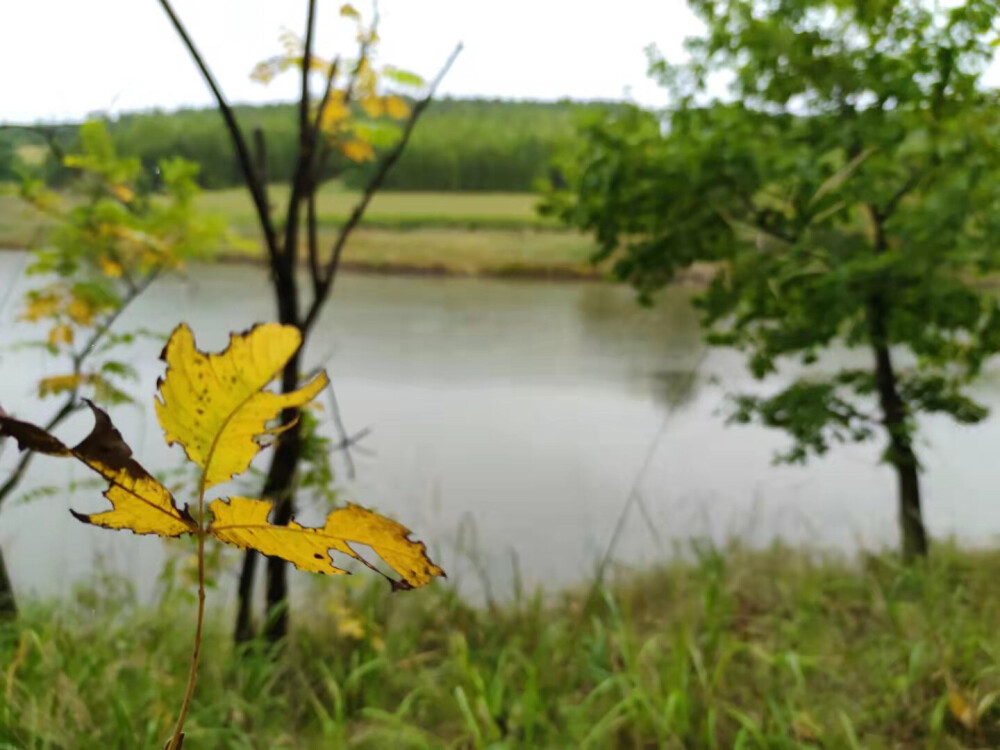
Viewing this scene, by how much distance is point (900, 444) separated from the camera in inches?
50.8

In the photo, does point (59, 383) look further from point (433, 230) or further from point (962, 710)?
point (962, 710)

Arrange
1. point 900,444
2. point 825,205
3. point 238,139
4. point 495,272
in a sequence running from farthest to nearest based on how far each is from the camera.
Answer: point 495,272 → point 900,444 → point 825,205 → point 238,139

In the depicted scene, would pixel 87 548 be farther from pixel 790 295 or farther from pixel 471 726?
pixel 790 295

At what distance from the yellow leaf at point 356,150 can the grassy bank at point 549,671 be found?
56 centimetres

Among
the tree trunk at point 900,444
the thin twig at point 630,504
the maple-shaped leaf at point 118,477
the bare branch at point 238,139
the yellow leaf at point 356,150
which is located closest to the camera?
the maple-shaped leaf at point 118,477

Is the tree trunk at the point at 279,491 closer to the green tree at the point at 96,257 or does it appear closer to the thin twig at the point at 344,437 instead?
the thin twig at the point at 344,437

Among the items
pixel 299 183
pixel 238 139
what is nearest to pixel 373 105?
pixel 299 183

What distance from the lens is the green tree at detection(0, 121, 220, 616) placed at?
2.61 ft

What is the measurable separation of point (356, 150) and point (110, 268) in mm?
331

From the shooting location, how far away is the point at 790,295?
1183 mm

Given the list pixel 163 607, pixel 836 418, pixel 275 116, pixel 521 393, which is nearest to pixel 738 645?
pixel 836 418

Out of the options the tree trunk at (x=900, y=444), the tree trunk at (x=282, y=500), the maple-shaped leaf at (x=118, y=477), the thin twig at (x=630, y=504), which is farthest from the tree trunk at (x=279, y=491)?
the tree trunk at (x=900, y=444)

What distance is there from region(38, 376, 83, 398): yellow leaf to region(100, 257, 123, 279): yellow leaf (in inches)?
7.7

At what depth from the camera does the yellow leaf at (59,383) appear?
0.79 meters
